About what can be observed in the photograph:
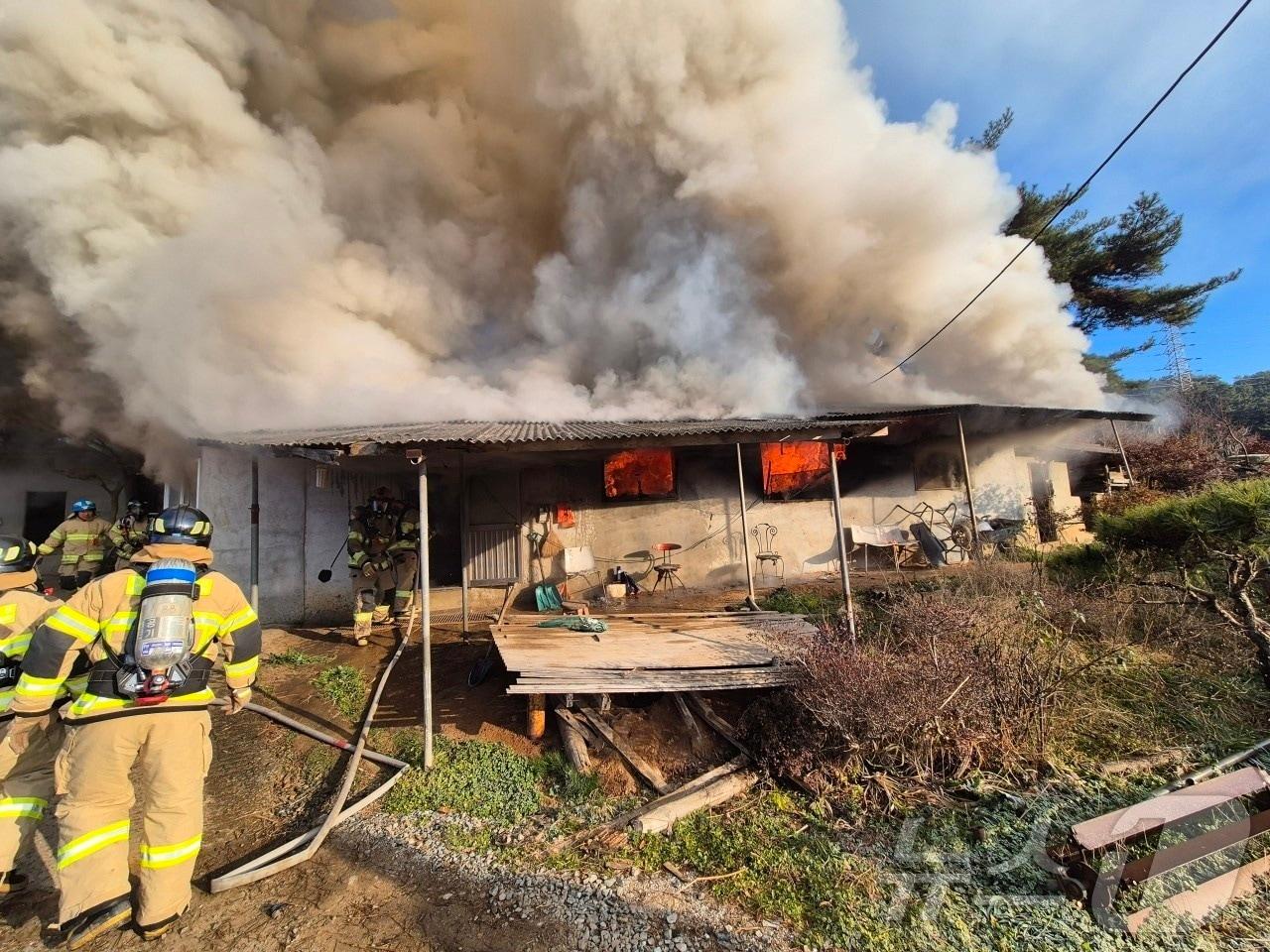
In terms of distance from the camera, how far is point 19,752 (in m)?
2.99

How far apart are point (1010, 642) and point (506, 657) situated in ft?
15.0

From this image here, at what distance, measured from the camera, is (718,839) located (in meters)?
3.52

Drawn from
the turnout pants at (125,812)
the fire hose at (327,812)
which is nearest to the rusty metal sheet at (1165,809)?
the fire hose at (327,812)

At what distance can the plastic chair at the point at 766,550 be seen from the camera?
10.1 meters

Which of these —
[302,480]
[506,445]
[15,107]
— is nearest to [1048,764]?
[506,445]

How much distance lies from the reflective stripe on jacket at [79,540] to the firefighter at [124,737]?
6683 millimetres

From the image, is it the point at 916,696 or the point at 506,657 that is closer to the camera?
the point at 916,696

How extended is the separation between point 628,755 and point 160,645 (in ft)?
10.6

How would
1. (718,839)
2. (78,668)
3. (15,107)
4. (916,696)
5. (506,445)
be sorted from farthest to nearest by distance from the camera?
(15,107), (506,445), (916,696), (718,839), (78,668)

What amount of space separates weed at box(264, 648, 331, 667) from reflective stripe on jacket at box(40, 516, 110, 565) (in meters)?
3.30

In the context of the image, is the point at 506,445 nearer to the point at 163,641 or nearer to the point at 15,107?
the point at 163,641

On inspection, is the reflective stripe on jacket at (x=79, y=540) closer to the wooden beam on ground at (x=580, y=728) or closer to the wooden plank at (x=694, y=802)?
the wooden beam on ground at (x=580, y=728)

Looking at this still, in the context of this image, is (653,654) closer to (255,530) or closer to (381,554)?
(381,554)

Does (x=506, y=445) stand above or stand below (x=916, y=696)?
above
